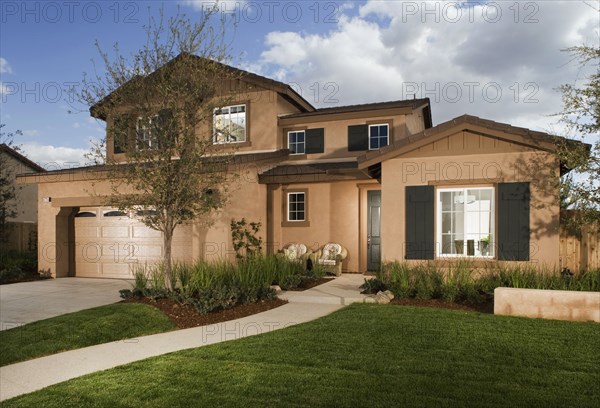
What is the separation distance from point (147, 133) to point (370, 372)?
6.96 metres

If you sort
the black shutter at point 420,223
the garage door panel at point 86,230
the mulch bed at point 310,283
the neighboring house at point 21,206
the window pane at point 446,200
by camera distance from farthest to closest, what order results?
the neighboring house at point 21,206
the garage door panel at point 86,230
the mulch bed at point 310,283
the window pane at point 446,200
the black shutter at point 420,223

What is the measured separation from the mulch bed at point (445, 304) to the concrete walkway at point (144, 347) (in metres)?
0.96

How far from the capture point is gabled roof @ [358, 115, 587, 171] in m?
9.60

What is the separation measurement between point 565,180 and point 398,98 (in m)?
9.14

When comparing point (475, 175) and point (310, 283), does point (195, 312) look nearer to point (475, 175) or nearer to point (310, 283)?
point (310, 283)

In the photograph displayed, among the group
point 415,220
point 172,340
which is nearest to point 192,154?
point 172,340

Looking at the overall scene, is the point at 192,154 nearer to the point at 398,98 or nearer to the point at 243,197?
the point at 243,197

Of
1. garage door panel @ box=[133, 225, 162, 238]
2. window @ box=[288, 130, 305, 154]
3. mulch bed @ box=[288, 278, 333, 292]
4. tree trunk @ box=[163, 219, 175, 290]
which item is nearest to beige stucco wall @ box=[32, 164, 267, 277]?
garage door panel @ box=[133, 225, 162, 238]

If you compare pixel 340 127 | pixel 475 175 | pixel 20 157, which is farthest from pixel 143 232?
pixel 20 157

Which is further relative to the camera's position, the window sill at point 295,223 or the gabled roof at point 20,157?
the gabled roof at point 20,157

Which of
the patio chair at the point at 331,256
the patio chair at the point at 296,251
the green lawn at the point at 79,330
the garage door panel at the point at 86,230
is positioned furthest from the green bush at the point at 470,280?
the garage door panel at the point at 86,230

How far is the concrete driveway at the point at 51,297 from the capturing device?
29.9 ft

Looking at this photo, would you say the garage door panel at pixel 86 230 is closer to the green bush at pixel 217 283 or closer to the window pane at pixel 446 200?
the green bush at pixel 217 283

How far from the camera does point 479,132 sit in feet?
33.3
